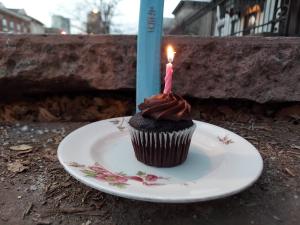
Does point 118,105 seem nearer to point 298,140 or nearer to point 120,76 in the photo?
point 120,76

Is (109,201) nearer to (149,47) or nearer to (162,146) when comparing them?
(162,146)

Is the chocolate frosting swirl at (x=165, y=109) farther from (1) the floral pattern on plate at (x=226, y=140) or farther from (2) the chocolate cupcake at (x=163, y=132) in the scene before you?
(1) the floral pattern on plate at (x=226, y=140)

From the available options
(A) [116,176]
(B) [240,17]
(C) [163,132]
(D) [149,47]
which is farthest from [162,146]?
(B) [240,17]

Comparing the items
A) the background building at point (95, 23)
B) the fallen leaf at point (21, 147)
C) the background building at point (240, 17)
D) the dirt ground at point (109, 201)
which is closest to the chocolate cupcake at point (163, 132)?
the dirt ground at point (109, 201)

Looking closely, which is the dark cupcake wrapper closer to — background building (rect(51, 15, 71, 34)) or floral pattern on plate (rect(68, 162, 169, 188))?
floral pattern on plate (rect(68, 162, 169, 188))

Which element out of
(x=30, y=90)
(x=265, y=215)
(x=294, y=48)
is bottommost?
(x=265, y=215)

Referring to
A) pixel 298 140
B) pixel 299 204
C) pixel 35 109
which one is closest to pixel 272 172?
pixel 299 204
